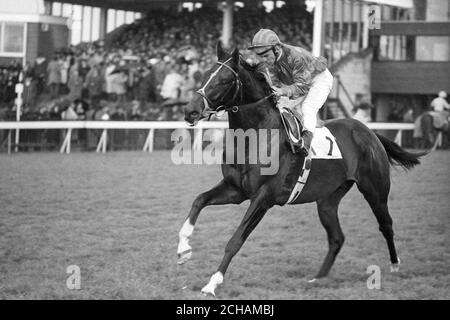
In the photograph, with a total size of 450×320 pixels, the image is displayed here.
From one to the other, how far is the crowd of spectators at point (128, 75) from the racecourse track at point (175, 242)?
200 inches

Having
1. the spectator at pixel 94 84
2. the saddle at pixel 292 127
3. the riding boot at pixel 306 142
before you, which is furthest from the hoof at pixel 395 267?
the spectator at pixel 94 84

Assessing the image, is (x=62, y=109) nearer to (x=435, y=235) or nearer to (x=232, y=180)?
(x=435, y=235)

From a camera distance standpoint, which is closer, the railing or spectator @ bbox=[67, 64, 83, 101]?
spectator @ bbox=[67, 64, 83, 101]

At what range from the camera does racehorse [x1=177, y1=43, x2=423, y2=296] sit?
5812mm

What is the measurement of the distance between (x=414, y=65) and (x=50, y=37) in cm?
975

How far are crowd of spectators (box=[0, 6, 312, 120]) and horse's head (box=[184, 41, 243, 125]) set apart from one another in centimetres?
1113

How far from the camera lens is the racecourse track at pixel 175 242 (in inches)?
233

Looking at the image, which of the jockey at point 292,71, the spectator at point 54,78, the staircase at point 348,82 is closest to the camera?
the jockey at point 292,71

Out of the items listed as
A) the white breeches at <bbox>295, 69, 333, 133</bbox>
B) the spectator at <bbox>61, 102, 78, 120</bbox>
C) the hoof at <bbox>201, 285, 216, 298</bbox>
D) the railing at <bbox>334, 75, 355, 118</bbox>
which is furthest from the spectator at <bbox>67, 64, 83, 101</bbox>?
the hoof at <bbox>201, 285, 216, 298</bbox>

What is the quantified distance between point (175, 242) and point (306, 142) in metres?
1.98

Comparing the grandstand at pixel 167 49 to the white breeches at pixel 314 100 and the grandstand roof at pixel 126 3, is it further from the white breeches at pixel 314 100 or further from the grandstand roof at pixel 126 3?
the white breeches at pixel 314 100

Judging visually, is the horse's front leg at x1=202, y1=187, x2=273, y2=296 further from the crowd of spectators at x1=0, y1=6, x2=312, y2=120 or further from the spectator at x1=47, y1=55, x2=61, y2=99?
the spectator at x1=47, y1=55, x2=61, y2=99

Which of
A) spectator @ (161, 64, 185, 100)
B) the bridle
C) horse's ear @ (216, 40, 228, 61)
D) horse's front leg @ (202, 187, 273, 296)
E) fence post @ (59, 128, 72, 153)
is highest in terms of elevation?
spectator @ (161, 64, 185, 100)

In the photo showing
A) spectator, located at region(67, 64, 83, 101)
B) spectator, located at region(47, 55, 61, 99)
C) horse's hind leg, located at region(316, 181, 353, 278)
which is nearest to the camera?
horse's hind leg, located at region(316, 181, 353, 278)
